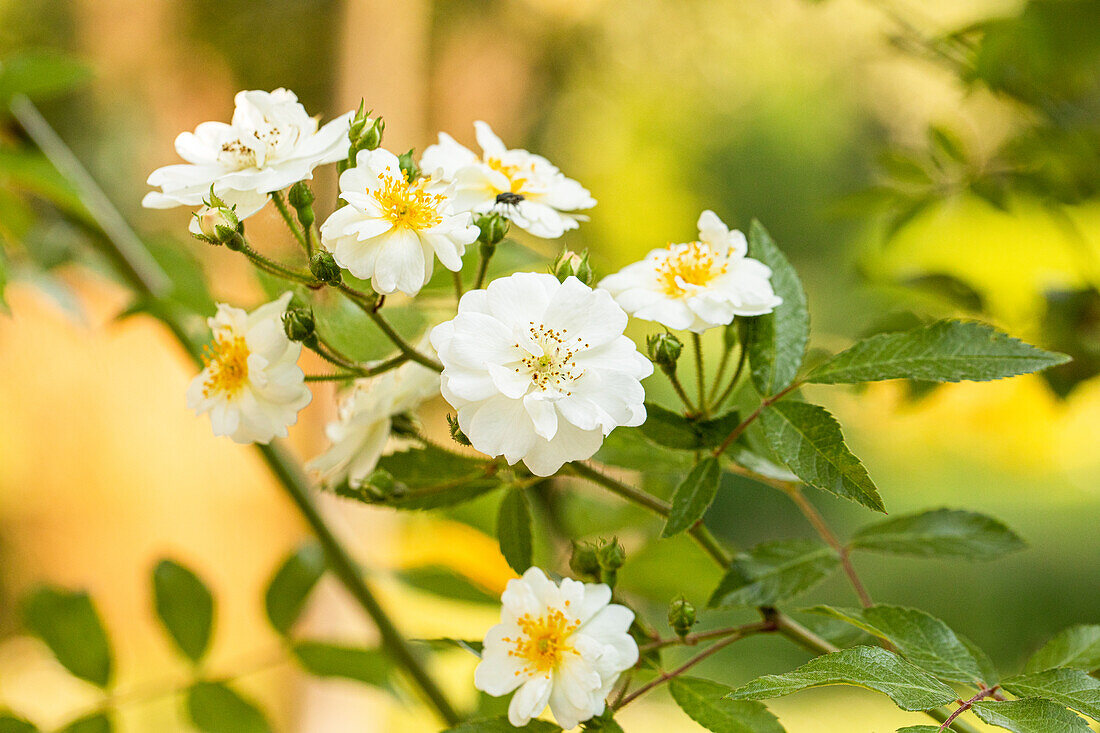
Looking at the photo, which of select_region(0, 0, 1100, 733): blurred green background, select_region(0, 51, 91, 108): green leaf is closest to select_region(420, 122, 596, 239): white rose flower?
select_region(0, 51, 91, 108): green leaf

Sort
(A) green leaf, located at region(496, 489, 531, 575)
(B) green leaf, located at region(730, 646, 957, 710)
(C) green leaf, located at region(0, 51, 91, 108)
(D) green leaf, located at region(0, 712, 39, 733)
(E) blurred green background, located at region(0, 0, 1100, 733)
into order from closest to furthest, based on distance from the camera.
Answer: (B) green leaf, located at region(730, 646, 957, 710) → (A) green leaf, located at region(496, 489, 531, 575) → (D) green leaf, located at region(0, 712, 39, 733) → (C) green leaf, located at region(0, 51, 91, 108) → (E) blurred green background, located at region(0, 0, 1100, 733)

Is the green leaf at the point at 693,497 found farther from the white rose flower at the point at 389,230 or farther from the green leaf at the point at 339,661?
the green leaf at the point at 339,661

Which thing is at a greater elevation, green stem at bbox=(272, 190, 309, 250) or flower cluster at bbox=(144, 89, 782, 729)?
green stem at bbox=(272, 190, 309, 250)

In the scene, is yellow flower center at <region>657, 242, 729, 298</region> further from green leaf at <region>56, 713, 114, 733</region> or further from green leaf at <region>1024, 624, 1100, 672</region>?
green leaf at <region>56, 713, 114, 733</region>

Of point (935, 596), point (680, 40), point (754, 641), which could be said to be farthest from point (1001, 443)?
point (680, 40)

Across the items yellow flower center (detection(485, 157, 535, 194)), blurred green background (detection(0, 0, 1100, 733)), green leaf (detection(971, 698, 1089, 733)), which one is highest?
blurred green background (detection(0, 0, 1100, 733))

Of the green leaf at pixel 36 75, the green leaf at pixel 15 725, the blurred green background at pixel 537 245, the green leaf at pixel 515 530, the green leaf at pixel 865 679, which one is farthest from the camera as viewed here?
the blurred green background at pixel 537 245

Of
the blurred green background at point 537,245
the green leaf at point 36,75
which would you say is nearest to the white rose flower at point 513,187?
the green leaf at point 36,75
